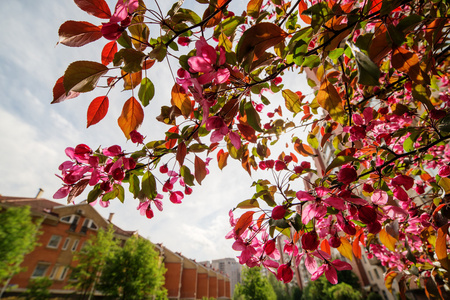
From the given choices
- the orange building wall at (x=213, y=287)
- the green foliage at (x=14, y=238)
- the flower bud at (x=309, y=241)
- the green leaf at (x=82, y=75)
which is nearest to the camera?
the green leaf at (x=82, y=75)

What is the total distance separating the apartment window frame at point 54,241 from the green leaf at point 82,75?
1903 cm

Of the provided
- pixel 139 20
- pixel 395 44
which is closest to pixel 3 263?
pixel 139 20

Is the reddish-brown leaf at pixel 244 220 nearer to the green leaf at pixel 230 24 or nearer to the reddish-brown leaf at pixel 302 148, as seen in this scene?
the green leaf at pixel 230 24

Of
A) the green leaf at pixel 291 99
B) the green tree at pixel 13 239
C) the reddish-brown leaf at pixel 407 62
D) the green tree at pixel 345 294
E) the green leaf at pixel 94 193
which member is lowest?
the green tree at pixel 345 294

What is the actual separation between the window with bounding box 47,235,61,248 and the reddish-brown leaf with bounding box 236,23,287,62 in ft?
63.8

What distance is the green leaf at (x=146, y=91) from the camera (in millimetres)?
950

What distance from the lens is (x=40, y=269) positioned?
12.9 m

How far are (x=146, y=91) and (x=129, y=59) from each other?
0.21 metres

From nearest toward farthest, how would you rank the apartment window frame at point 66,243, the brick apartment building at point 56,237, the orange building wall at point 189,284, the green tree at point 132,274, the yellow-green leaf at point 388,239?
the yellow-green leaf at point 388,239 < the brick apartment building at point 56,237 < the green tree at point 132,274 < the apartment window frame at point 66,243 < the orange building wall at point 189,284

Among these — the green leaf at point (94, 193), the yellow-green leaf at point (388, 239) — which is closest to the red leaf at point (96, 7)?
the green leaf at point (94, 193)

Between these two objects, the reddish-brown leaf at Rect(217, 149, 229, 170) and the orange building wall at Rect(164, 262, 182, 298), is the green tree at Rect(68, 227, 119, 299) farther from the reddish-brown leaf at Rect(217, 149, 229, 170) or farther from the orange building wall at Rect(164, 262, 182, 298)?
the reddish-brown leaf at Rect(217, 149, 229, 170)

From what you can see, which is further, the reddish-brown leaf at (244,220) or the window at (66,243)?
the window at (66,243)

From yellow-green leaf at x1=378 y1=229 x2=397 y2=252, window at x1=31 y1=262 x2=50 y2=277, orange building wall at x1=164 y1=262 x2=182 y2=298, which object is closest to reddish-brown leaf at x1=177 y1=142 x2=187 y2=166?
yellow-green leaf at x1=378 y1=229 x2=397 y2=252

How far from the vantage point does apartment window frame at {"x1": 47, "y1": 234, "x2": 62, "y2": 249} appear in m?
13.7
